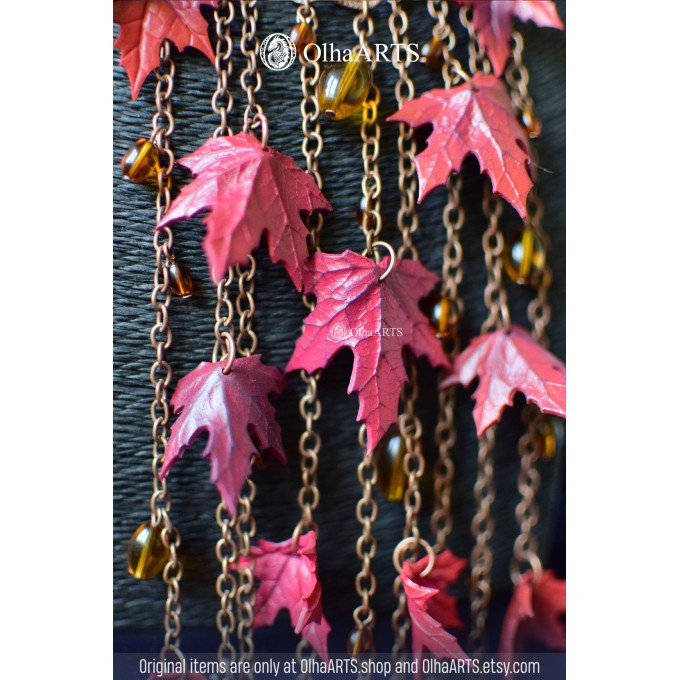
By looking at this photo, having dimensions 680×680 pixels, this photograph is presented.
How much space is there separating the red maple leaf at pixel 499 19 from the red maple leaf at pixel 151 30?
0.22 metres

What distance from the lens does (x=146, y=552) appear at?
521mm

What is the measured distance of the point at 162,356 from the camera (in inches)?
20.8

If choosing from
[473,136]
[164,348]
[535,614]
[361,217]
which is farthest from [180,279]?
[535,614]

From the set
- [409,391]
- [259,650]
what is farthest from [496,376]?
[259,650]

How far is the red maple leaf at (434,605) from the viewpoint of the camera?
0.52 metres

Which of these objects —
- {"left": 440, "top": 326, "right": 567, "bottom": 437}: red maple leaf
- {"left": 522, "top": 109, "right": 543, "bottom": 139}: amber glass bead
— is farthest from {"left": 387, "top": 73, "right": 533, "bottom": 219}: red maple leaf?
{"left": 440, "top": 326, "right": 567, "bottom": 437}: red maple leaf

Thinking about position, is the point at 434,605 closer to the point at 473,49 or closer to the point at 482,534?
the point at 482,534

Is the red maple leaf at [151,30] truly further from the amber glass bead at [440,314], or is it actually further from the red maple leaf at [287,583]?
the red maple leaf at [287,583]

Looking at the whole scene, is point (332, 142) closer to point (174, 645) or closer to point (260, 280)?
point (260, 280)

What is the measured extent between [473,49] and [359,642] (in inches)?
21.2

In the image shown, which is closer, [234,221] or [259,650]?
[234,221]

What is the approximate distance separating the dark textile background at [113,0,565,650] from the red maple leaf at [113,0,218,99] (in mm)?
18

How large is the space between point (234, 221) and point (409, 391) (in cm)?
23

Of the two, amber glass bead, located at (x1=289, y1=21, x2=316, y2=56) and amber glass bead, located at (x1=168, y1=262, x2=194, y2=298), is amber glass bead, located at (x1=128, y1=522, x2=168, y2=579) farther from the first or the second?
amber glass bead, located at (x1=289, y1=21, x2=316, y2=56)
